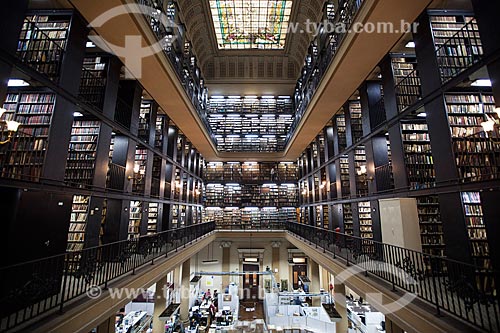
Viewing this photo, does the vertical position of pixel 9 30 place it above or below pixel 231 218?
above

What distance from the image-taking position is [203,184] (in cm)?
1362

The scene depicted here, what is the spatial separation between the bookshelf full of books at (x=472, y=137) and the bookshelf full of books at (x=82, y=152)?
626 cm

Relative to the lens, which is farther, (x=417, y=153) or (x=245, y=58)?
(x=245, y=58)

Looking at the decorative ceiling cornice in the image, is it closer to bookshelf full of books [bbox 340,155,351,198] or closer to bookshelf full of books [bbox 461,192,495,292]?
bookshelf full of books [bbox 340,155,351,198]

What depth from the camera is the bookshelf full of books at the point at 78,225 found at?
467 cm

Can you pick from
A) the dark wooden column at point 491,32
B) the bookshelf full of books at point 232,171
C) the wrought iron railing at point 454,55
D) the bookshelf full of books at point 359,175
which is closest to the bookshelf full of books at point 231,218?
the bookshelf full of books at point 232,171

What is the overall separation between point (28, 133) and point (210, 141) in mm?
7251

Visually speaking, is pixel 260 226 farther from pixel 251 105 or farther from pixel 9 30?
pixel 9 30

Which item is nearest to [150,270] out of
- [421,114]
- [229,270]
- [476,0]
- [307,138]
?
[421,114]

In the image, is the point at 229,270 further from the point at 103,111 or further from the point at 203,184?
the point at 103,111

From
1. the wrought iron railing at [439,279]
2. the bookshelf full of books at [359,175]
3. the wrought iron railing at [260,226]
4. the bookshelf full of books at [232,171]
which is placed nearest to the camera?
the wrought iron railing at [439,279]

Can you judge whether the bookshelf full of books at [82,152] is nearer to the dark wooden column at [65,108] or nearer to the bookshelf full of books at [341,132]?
the dark wooden column at [65,108]

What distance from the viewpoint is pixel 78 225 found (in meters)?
4.81

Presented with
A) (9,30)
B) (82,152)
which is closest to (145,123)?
(82,152)
